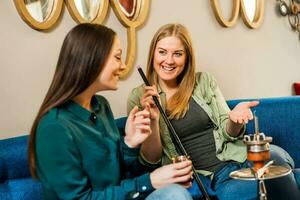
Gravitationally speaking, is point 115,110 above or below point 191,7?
below

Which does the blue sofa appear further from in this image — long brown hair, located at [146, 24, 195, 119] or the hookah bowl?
the hookah bowl

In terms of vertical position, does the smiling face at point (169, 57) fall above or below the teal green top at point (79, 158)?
above

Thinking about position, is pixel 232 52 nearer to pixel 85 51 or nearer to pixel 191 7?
pixel 191 7

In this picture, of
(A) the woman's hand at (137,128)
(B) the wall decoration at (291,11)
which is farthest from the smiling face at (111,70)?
(B) the wall decoration at (291,11)

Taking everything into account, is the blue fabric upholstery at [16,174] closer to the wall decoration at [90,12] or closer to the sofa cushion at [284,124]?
the wall decoration at [90,12]

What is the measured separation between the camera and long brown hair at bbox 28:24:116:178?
1.30 metres

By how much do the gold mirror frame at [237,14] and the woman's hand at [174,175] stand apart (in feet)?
4.79

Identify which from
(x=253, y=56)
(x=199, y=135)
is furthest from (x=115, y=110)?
(x=253, y=56)

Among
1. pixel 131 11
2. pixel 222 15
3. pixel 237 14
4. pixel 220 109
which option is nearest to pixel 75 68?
pixel 220 109

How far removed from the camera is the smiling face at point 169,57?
186 cm

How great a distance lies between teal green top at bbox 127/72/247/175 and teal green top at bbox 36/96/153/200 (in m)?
0.43

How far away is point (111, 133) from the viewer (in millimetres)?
1439

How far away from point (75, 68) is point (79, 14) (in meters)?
0.68

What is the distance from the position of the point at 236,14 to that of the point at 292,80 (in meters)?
0.86
